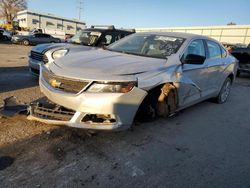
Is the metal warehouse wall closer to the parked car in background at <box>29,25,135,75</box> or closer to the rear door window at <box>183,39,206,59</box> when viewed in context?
the parked car in background at <box>29,25,135,75</box>

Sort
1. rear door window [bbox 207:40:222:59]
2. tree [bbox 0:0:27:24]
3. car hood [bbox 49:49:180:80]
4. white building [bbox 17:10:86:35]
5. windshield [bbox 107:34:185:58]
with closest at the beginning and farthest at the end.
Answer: car hood [bbox 49:49:180:80] → windshield [bbox 107:34:185:58] → rear door window [bbox 207:40:222:59] → tree [bbox 0:0:27:24] → white building [bbox 17:10:86:35]

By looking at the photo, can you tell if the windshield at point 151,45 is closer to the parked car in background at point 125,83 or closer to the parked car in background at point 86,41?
the parked car in background at point 125,83

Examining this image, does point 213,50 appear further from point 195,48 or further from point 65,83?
point 65,83

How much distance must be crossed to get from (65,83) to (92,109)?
55 cm

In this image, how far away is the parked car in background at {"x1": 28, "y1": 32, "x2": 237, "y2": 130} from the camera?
10.3 feet

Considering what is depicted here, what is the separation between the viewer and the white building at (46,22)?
6332 centimetres

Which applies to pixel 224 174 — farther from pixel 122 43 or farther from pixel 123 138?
pixel 122 43

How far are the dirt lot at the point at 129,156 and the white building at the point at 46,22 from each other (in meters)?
63.5

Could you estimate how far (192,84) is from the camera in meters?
4.50

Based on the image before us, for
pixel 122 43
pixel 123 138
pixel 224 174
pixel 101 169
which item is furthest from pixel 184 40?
pixel 101 169

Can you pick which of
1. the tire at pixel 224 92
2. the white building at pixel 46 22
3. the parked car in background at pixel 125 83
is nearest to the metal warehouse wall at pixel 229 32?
the tire at pixel 224 92

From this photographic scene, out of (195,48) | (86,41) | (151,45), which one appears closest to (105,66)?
(151,45)

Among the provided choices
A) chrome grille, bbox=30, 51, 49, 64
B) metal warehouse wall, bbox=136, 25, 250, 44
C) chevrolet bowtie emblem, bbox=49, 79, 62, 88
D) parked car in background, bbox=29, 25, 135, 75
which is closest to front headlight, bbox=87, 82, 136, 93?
chevrolet bowtie emblem, bbox=49, 79, 62, 88

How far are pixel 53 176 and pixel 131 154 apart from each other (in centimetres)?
105
